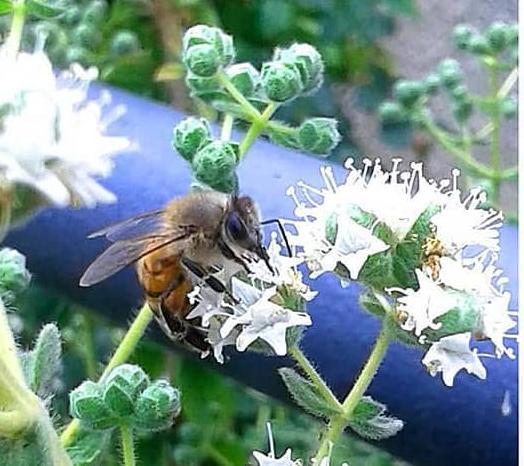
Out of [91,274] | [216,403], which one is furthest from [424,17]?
[91,274]

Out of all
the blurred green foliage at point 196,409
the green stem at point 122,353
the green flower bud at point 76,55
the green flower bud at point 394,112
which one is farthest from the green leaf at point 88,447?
the green flower bud at point 394,112

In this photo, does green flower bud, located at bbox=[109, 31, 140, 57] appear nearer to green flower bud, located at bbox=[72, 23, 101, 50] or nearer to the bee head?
green flower bud, located at bbox=[72, 23, 101, 50]

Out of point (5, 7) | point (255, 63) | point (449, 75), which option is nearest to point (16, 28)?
point (5, 7)

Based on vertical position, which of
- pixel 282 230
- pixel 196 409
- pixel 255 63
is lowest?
pixel 196 409

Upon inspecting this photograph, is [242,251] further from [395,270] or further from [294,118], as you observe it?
[294,118]

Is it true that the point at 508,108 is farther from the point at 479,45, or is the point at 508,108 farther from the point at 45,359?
the point at 45,359

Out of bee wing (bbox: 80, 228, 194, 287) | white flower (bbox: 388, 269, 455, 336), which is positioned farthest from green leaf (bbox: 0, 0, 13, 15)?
white flower (bbox: 388, 269, 455, 336)

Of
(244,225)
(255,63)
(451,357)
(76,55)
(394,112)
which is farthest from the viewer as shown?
(255,63)
